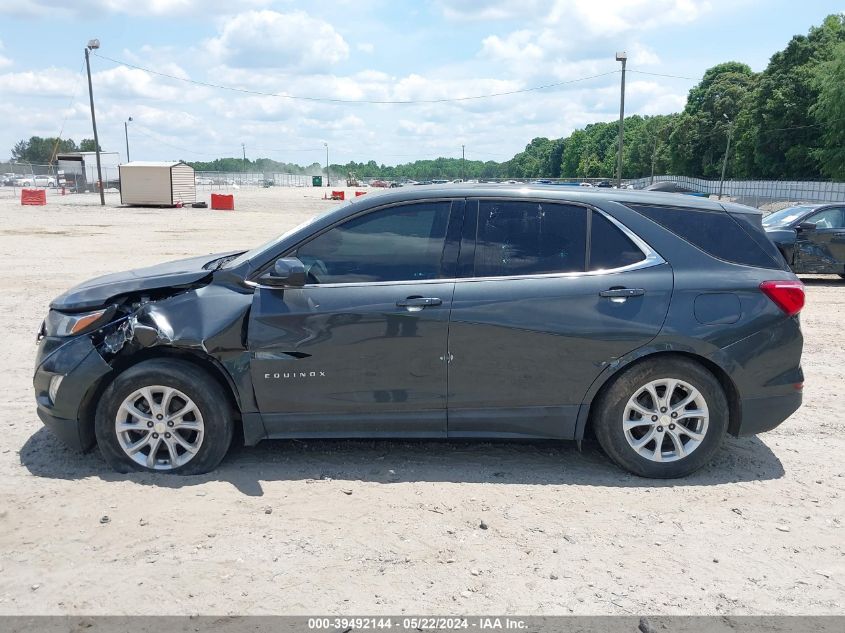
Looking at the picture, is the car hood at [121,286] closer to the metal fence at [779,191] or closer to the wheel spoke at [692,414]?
the wheel spoke at [692,414]

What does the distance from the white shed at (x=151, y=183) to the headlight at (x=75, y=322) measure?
37.2 metres

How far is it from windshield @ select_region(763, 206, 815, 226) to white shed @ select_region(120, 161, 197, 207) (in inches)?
1293

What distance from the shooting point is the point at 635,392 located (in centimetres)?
459

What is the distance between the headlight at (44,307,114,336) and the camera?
15.5ft

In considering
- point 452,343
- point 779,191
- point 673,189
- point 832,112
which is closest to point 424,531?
point 452,343

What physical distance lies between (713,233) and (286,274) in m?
2.73

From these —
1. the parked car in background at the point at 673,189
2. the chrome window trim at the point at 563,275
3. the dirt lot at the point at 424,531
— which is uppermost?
the parked car in background at the point at 673,189

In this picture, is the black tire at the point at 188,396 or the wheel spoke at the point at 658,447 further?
the wheel spoke at the point at 658,447

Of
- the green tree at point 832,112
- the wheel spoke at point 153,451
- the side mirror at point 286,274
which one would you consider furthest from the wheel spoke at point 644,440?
the green tree at point 832,112

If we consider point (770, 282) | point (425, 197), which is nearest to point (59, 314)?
point (425, 197)

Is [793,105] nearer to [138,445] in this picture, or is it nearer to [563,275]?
[563,275]

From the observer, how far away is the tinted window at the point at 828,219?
13.3 m

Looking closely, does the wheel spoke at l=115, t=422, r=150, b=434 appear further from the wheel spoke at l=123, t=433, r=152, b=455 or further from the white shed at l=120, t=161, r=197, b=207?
the white shed at l=120, t=161, r=197, b=207

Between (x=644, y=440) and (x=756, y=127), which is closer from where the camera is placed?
(x=644, y=440)
